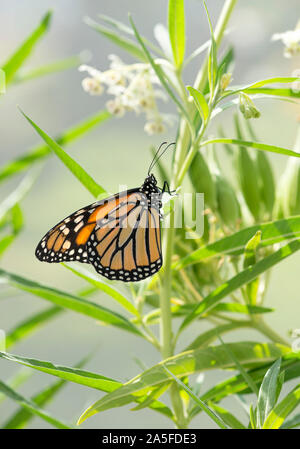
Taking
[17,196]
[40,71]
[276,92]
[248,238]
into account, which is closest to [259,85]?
[276,92]

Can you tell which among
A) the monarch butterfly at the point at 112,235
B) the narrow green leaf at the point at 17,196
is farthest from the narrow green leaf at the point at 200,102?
the narrow green leaf at the point at 17,196

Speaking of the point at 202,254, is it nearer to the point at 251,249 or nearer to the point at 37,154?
the point at 251,249

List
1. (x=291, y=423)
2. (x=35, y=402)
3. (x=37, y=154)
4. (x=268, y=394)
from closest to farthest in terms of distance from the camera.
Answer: (x=268, y=394)
(x=291, y=423)
(x=35, y=402)
(x=37, y=154)

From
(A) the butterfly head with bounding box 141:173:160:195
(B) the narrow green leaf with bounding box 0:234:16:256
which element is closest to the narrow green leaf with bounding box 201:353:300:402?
(A) the butterfly head with bounding box 141:173:160:195

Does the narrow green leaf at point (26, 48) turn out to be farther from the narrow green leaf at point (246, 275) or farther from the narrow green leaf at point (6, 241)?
the narrow green leaf at point (246, 275)
